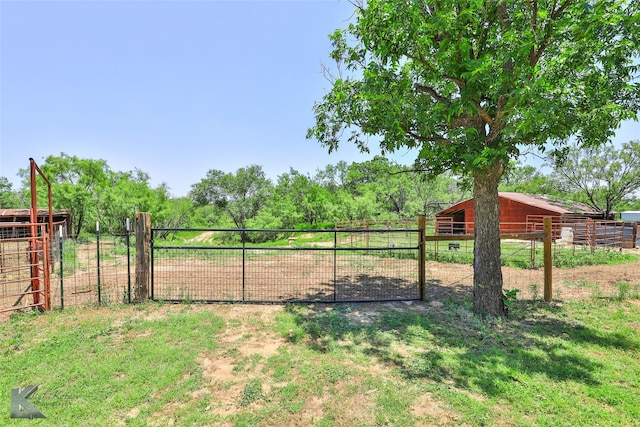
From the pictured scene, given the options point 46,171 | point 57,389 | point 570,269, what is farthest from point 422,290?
point 46,171

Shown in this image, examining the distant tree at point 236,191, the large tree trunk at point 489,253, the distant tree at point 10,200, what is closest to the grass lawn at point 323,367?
the large tree trunk at point 489,253

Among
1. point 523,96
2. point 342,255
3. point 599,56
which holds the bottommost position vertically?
point 342,255

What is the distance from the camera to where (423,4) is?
478 centimetres

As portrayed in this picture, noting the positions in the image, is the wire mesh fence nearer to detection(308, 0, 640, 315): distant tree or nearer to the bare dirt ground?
the bare dirt ground

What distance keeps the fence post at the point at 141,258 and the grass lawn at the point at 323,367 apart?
49 cm

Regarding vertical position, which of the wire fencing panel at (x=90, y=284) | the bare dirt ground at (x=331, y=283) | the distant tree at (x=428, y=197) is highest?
the distant tree at (x=428, y=197)

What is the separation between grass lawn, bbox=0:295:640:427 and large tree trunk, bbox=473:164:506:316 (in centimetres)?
32

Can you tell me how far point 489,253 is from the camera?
5.32 m

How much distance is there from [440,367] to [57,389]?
4.05 m

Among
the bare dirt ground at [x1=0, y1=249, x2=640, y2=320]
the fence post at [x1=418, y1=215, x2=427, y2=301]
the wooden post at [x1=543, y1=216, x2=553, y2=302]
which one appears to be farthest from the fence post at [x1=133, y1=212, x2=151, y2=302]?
the wooden post at [x1=543, y1=216, x2=553, y2=302]

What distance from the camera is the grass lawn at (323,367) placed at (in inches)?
111

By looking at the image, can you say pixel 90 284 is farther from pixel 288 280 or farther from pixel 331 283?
pixel 331 283

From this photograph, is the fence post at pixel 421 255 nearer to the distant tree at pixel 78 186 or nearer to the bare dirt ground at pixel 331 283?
the bare dirt ground at pixel 331 283

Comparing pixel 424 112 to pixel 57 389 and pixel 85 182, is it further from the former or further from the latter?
pixel 85 182
